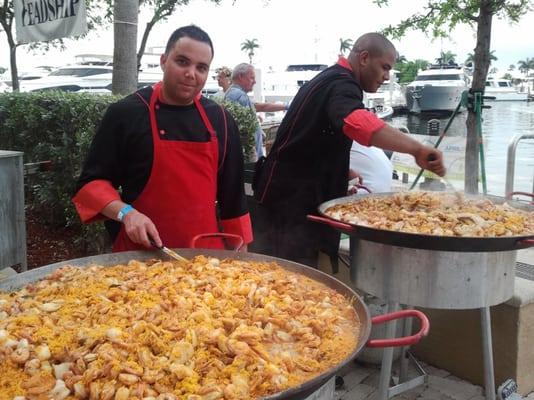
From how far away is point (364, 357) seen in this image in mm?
3758

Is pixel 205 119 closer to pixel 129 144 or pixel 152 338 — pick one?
pixel 129 144

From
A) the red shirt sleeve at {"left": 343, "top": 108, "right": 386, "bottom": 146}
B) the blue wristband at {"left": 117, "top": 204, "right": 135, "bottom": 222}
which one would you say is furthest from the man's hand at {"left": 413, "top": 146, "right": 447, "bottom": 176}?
the blue wristband at {"left": 117, "top": 204, "right": 135, "bottom": 222}

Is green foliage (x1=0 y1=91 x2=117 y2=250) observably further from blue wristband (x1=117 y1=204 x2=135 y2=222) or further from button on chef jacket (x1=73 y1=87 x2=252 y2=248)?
blue wristband (x1=117 y1=204 x2=135 y2=222)

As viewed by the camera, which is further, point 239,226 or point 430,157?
point 239,226

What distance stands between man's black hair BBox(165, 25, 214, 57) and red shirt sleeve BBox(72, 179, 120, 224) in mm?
703

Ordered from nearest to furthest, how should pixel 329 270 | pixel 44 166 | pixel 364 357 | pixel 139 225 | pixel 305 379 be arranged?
pixel 305 379 → pixel 139 225 → pixel 364 357 → pixel 329 270 → pixel 44 166

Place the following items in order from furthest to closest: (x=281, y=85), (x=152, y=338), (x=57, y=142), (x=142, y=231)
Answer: (x=281, y=85) < (x=57, y=142) < (x=142, y=231) < (x=152, y=338)

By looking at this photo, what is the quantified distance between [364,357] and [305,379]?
268 centimetres

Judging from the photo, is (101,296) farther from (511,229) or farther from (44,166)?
(44,166)

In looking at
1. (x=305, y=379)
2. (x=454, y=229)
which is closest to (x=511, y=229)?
(x=454, y=229)

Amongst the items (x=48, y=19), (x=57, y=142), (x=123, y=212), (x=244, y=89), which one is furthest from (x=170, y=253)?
(x=244, y=89)

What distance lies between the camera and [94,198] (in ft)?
7.57

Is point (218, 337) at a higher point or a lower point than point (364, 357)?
higher

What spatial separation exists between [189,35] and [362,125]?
95 cm
